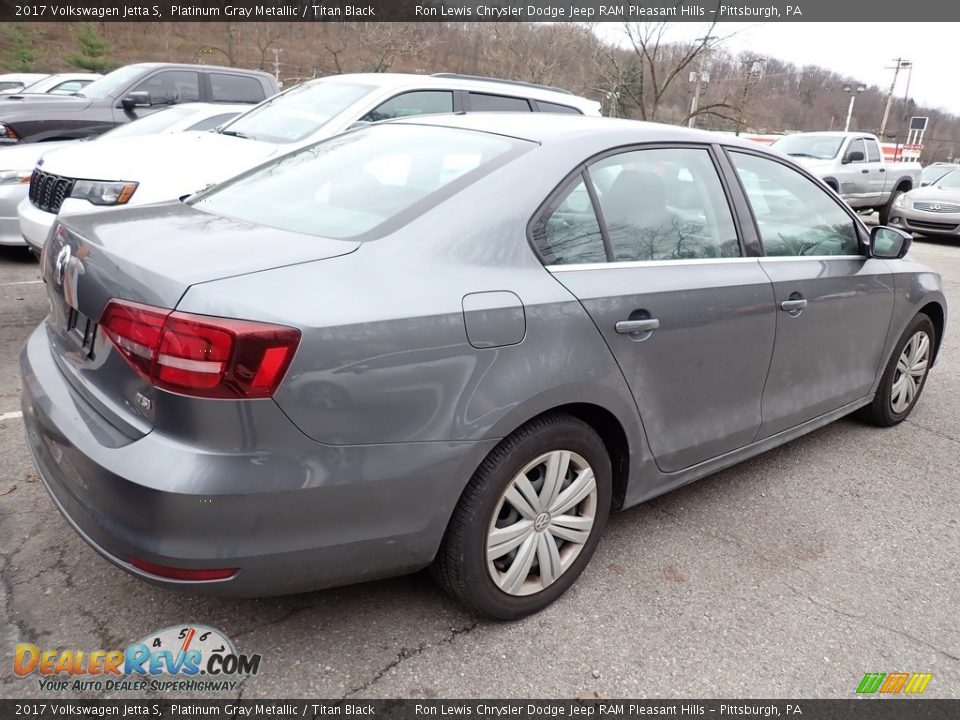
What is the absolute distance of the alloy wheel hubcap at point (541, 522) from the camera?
2.34 m

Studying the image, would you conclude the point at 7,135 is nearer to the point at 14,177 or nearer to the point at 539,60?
the point at 14,177

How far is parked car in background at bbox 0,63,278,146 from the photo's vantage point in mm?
7953

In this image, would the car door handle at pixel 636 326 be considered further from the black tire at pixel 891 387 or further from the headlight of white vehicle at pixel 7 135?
the headlight of white vehicle at pixel 7 135

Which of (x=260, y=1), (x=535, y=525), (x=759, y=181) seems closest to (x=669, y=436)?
(x=535, y=525)

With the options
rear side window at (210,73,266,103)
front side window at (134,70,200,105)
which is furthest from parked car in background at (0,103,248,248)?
rear side window at (210,73,266,103)

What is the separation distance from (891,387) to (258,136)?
16.2 ft

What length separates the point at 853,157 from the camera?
47.2 feet

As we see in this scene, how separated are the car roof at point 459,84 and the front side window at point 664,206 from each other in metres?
3.79

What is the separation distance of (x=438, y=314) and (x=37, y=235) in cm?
458

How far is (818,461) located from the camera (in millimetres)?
3908

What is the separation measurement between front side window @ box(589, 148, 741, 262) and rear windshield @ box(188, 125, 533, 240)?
38 cm

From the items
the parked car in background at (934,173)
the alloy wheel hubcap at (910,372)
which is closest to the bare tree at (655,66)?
the parked car in background at (934,173)

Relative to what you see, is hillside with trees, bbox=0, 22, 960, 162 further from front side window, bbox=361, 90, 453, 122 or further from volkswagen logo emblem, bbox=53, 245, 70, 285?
volkswagen logo emblem, bbox=53, 245, 70, 285

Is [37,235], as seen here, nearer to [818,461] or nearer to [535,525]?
[535,525]
